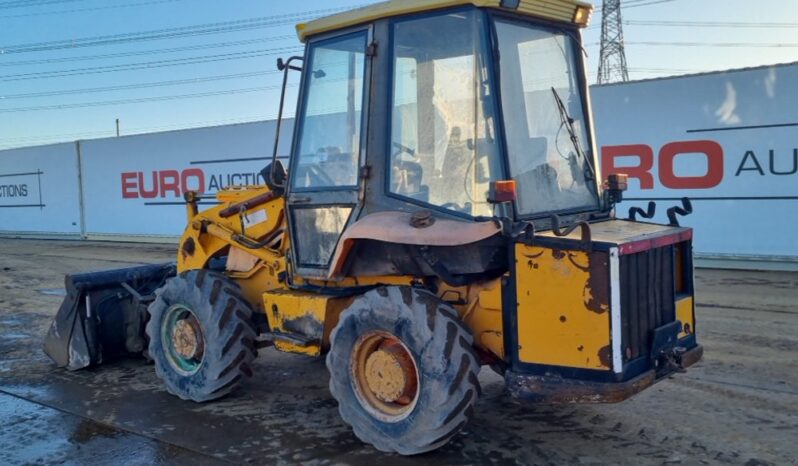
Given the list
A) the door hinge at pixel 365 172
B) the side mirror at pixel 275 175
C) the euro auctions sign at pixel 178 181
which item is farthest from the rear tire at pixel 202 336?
the euro auctions sign at pixel 178 181

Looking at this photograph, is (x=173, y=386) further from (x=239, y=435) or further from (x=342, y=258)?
(x=342, y=258)

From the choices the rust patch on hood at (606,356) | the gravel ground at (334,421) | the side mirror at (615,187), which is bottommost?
the gravel ground at (334,421)

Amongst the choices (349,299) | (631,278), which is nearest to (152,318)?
(349,299)

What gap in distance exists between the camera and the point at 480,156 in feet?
14.1

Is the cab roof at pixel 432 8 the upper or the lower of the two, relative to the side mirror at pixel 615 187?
upper

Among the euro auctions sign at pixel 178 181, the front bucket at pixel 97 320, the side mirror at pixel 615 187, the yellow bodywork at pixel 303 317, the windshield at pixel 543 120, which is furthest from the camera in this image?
the euro auctions sign at pixel 178 181

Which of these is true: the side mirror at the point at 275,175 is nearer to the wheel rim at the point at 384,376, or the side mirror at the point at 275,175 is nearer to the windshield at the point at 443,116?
the windshield at the point at 443,116

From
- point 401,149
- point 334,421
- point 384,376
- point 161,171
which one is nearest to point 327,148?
point 401,149

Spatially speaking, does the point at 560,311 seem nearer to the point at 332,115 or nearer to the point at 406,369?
the point at 406,369

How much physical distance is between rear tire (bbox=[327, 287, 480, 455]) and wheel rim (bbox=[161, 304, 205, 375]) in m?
1.47

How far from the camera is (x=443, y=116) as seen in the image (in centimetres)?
444

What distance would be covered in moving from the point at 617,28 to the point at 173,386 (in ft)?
104

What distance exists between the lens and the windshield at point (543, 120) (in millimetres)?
4418

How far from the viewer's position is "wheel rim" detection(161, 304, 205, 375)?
5.61 m
